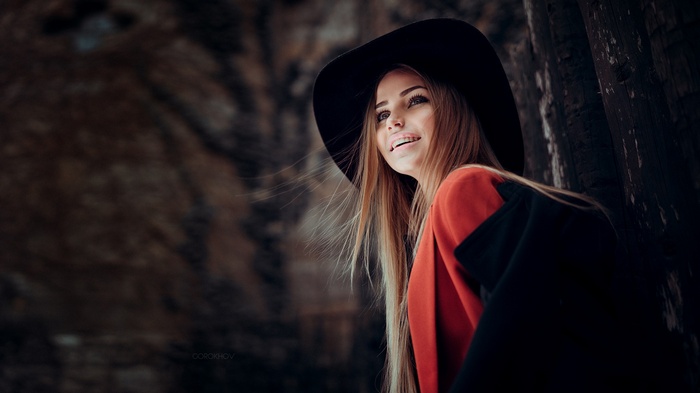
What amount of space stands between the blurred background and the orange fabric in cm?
310

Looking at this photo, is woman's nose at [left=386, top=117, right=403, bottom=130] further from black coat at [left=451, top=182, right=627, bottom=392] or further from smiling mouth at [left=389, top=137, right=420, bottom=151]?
black coat at [left=451, top=182, right=627, bottom=392]

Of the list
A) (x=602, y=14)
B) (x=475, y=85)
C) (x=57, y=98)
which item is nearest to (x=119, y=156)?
(x=57, y=98)

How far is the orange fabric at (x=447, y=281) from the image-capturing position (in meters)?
0.99

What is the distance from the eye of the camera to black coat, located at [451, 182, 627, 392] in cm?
80

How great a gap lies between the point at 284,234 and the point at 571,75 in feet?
13.4

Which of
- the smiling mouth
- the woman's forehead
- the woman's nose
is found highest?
the woman's forehead

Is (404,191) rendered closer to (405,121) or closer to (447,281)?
(405,121)

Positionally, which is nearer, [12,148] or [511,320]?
[511,320]

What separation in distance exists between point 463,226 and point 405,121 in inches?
18.8

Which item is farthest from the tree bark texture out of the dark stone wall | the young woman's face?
the dark stone wall

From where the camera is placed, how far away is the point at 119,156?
16.6 ft

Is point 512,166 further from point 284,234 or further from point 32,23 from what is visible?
point 32,23

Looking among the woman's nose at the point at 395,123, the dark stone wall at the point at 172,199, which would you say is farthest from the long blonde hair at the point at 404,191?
the dark stone wall at the point at 172,199

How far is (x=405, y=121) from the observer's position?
1.36 m
